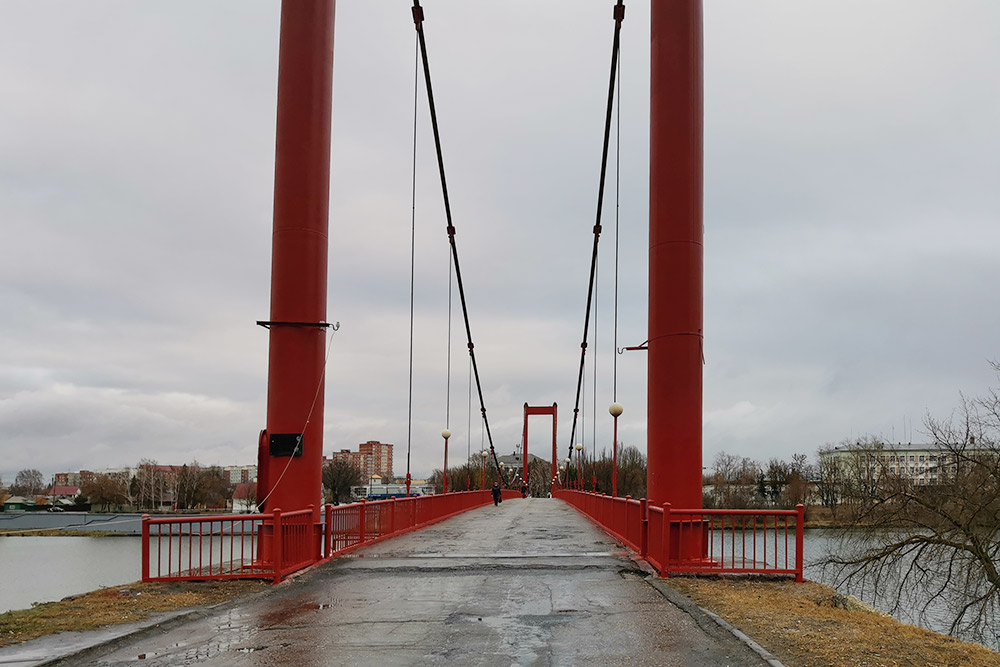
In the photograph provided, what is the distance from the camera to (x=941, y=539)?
79.7ft

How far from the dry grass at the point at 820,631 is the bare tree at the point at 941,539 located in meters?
15.3

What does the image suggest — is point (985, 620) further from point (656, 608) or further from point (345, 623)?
point (345, 623)

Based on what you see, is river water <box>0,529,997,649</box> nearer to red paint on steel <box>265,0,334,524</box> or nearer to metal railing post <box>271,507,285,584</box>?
red paint on steel <box>265,0,334,524</box>

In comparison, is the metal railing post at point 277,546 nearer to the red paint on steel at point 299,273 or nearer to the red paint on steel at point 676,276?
the red paint on steel at point 299,273

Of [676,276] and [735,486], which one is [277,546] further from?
[735,486]

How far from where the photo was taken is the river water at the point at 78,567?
28.6 m

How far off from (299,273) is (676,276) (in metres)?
5.52

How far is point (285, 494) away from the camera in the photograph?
1362 cm

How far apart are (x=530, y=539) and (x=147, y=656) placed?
40.1 feet

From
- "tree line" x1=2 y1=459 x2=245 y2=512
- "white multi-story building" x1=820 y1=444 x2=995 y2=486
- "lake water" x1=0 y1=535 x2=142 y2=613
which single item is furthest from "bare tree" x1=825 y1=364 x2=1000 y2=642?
"tree line" x1=2 y1=459 x2=245 y2=512

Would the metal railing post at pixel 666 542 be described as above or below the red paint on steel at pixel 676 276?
below

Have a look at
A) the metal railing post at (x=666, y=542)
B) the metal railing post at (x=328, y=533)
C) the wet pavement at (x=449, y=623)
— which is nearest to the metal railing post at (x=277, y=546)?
the wet pavement at (x=449, y=623)

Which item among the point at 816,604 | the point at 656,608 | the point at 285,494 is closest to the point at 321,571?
the point at 285,494

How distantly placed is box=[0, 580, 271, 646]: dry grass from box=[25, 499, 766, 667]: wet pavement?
18.7 inches
